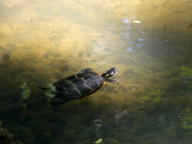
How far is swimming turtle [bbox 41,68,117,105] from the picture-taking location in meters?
3.99

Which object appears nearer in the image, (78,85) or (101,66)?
(78,85)

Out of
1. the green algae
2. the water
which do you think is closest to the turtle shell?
the water

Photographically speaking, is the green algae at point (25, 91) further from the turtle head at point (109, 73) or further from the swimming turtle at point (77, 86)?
the turtle head at point (109, 73)

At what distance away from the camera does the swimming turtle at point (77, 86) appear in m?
3.99

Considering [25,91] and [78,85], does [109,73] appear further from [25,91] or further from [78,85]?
[25,91]

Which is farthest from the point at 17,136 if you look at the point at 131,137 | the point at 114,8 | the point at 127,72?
the point at 114,8

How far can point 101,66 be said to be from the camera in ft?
15.7

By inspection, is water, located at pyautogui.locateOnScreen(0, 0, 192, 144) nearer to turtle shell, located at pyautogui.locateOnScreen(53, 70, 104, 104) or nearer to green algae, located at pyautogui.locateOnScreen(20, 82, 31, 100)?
green algae, located at pyautogui.locateOnScreen(20, 82, 31, 100)

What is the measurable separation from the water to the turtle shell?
0.13 meters

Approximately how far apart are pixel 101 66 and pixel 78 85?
0.84 meters

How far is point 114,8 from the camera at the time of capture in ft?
20.7

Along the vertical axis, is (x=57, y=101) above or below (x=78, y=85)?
below

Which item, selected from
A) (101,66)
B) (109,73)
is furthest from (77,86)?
(101,66)

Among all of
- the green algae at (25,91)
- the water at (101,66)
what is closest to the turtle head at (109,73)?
the water at (101,66)
